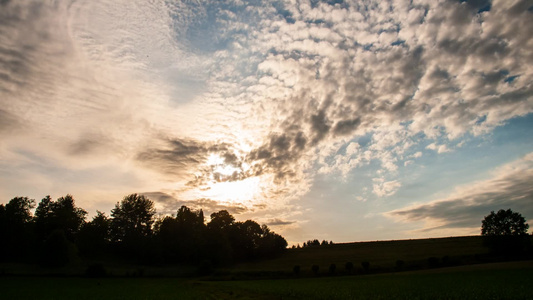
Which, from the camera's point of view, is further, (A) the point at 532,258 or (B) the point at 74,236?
(B) the point at 74,236

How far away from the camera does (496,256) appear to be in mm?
70188

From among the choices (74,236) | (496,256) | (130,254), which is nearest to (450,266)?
(496,256)

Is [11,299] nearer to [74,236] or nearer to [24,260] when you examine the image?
[24,260]

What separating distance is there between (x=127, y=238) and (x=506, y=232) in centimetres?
12003

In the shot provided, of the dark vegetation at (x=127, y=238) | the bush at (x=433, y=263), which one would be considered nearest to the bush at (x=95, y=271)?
the dark vegetation at (x=127, y=238)

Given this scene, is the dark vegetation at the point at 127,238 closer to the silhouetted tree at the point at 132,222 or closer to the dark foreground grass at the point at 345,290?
the silhouetted tree at the point at 132,222

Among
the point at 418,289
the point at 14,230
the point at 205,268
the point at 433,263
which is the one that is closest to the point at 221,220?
the point at 205,268

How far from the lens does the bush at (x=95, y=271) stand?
75250 millimetres

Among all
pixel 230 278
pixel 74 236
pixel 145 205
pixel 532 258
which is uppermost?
pixel 145 205

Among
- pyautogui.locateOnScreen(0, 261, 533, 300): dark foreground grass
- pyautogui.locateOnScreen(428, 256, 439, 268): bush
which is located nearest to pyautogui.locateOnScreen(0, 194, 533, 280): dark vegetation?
pyautogui.locateOnScreen(428, 256, 439, 268): bush

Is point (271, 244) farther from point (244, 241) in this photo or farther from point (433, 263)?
point (433, 263)

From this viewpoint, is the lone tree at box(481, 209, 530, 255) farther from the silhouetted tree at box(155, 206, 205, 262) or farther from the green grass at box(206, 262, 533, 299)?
the silhouetted tree at box(155, 206, 205, 262)

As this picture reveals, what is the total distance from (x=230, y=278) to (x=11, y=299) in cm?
5353

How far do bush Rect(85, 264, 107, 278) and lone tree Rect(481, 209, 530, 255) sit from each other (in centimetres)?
10276
